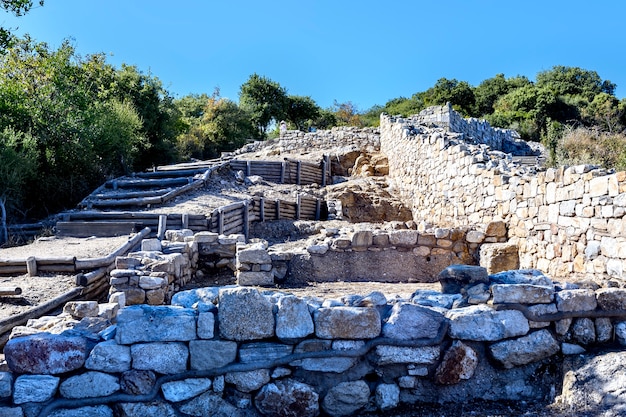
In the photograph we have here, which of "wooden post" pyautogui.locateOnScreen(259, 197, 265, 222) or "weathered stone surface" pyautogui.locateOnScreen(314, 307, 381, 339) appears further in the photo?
"wooden post" pyautogui.locateOnScreen(259, 197, 265, 222)

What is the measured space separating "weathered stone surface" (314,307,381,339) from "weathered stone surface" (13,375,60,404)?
172cm

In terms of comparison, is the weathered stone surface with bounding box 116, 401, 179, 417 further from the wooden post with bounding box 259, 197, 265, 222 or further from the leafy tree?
the leafy tree

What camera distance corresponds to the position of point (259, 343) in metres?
2.97

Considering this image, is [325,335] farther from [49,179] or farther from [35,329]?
[49,179]

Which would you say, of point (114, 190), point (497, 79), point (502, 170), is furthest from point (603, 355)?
point (497, 79)

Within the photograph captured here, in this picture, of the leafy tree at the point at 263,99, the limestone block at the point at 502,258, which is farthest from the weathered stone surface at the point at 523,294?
the leafy tree at the point at 263,99

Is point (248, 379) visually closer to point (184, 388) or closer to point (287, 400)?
point (287, 400)

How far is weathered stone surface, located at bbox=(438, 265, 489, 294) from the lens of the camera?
3.46 metres

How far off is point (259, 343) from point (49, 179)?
12.0 m

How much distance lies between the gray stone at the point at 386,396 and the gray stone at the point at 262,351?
2.18ft

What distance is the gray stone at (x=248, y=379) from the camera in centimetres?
291

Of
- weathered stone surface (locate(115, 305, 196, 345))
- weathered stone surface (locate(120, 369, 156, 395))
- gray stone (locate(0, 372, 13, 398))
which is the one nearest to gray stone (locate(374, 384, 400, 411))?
weathered stone surface (locate(115, 305, 196, 345))

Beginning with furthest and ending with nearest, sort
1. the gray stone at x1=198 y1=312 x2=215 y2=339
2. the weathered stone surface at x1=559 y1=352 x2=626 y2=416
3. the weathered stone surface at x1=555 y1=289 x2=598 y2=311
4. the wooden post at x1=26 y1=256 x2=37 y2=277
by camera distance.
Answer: the wooden post at x1=26 y1=256 x2=37 y2=277
the weathered stone surface at x1=555 y1=289 x2=598 y2=311
the gray stone at x1=198 y1=312 x2=215 y2=339
the weathered stone surface at x1=559 y1=352 x2=626 y2=416

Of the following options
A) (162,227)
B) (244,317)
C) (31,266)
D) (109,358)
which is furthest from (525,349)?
(162,227)
